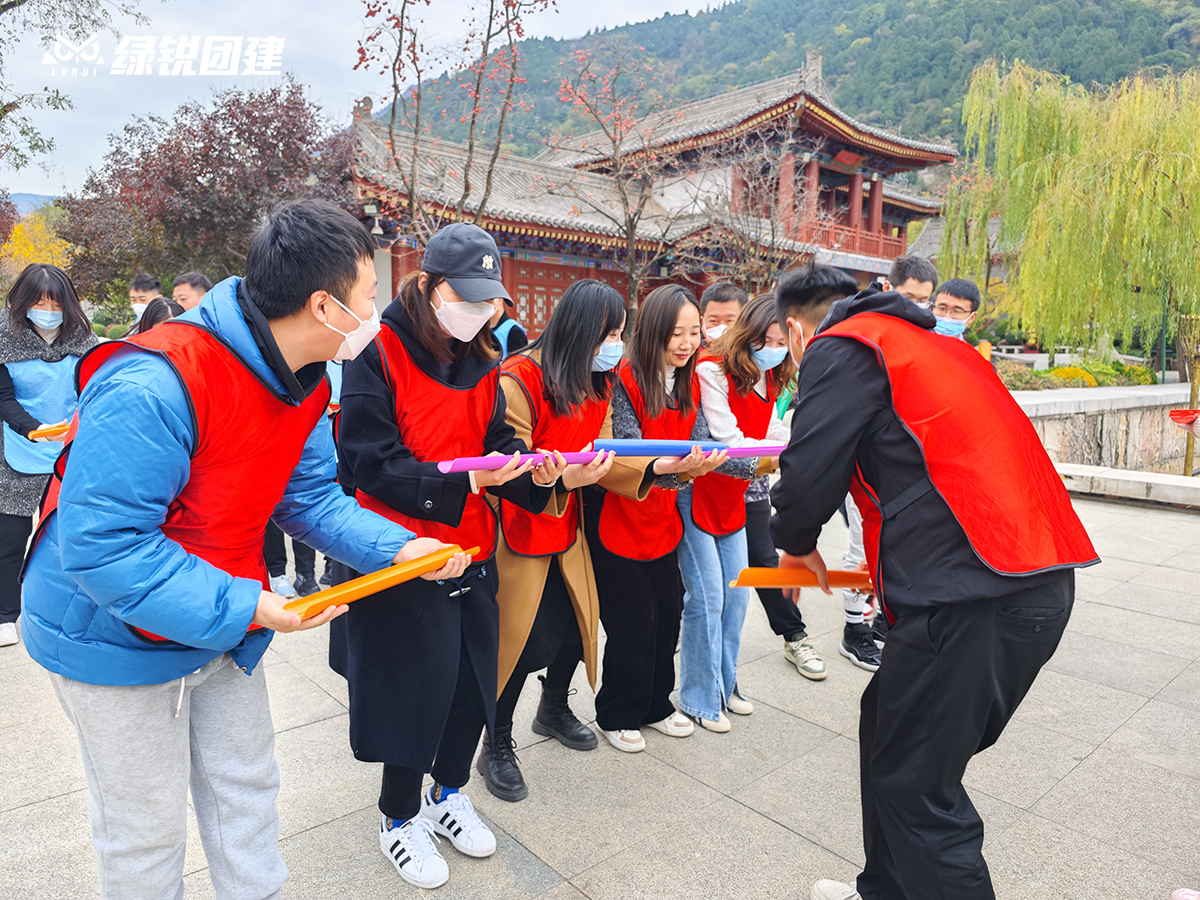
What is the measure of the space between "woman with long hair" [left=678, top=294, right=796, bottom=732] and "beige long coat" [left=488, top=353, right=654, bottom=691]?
457 millimetres

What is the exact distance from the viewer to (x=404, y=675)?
215cm

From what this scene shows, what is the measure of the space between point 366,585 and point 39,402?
10.5ft

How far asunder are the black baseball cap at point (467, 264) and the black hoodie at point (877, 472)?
0.88m

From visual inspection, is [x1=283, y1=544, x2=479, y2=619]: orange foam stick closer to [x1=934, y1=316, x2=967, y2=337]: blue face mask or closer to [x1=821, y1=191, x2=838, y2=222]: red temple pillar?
[x1=934, y1=316, x2=967, y2=337]: blue face mask

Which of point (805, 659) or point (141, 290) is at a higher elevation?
point (141, 290)

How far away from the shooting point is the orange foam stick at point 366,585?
58.9 inches

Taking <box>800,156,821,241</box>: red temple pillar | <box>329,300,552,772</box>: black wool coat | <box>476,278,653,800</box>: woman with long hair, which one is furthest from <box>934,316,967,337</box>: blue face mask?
<box>800,156,821,241</box>: red temple pillar

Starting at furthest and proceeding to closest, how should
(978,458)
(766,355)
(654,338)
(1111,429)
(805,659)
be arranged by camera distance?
(1111,429), (805,659), (766,355), (654,338), (978,458)

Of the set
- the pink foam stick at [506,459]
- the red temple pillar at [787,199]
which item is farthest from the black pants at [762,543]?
the red temple pillar at [787,199]

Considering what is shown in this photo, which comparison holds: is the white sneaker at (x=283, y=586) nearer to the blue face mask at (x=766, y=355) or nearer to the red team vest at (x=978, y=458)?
the blue face mask at (x=766, y=355)

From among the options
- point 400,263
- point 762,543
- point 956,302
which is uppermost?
point 400,263

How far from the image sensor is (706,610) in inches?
122

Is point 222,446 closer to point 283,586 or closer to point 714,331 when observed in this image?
point 714,331

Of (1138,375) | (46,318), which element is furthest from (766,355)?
(1138,375)
